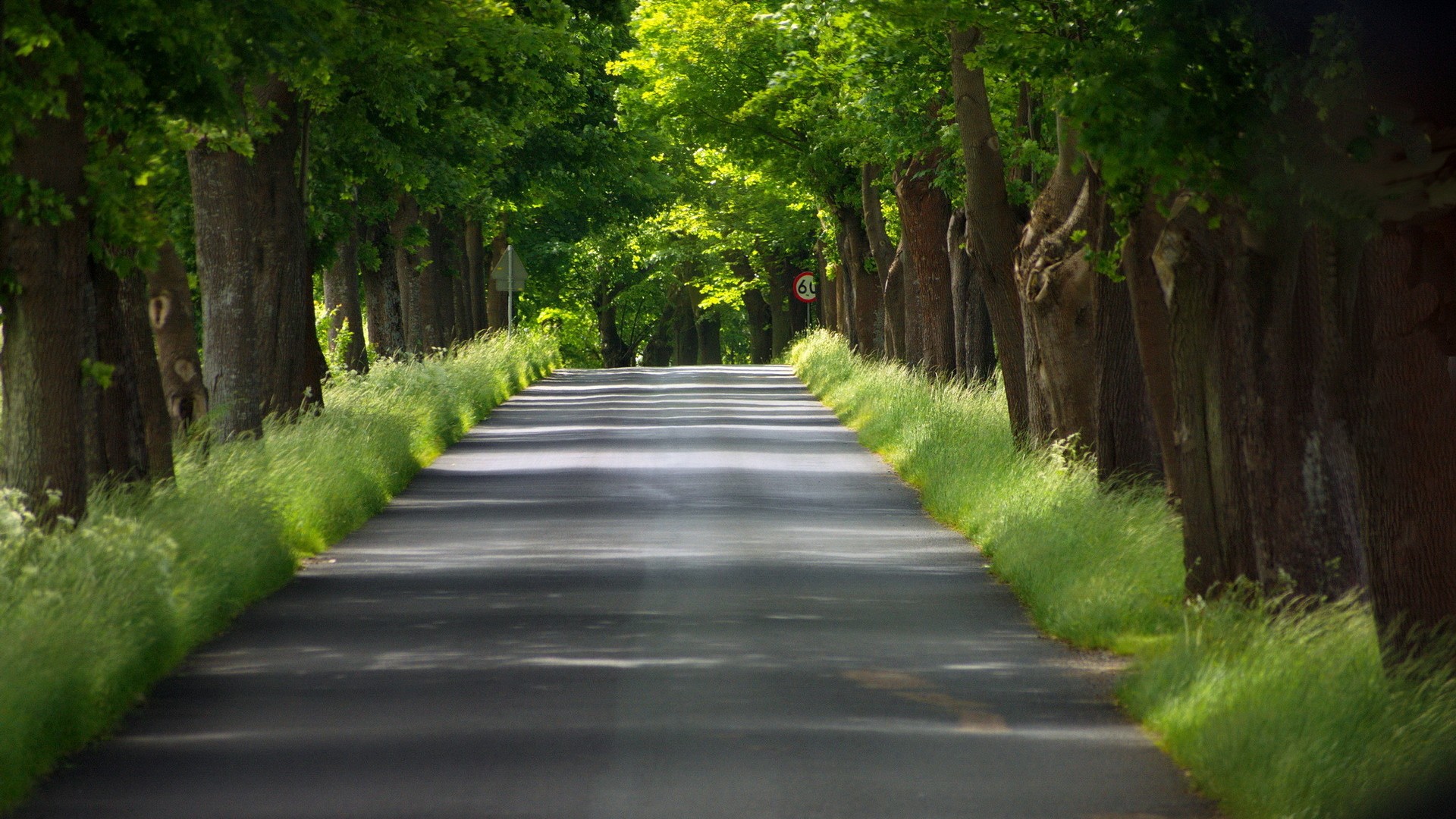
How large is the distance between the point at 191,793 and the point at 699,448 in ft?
71.0

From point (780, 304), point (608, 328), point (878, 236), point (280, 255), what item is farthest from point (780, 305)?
point (280, 255)

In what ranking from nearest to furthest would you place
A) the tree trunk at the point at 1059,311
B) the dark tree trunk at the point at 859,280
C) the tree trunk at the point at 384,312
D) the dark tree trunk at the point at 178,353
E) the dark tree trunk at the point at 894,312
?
the tree trunk at the point at 1059,311
the dark tree trunk at the point at 178,353
the tree trunk at the point at 384,312
the dark tree trunk at the point at 894,312
the dark tree trunk at the point at 859,280

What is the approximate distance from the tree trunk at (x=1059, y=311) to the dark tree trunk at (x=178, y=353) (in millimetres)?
7935

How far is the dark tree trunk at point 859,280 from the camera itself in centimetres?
4459

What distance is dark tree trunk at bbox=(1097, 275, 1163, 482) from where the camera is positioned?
16.8 meters

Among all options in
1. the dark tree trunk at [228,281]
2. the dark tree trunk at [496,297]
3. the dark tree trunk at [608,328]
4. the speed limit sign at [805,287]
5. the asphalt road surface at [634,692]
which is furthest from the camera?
the dark tree trunk at [608,328]

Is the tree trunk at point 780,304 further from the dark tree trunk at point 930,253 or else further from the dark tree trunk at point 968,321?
the dark tree trunk at point 968,321

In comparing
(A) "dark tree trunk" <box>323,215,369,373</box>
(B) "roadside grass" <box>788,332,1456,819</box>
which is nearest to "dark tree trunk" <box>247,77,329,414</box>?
(B) "roadside grass" <box>788,332,1456,819</box>

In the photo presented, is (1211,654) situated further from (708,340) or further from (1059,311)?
(708,340)

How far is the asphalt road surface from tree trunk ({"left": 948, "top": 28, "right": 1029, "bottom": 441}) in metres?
2.55

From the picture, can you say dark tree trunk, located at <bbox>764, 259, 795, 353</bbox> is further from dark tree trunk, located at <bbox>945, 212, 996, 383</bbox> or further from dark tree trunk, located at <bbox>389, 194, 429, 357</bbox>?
dark tree trunk, located at <bbox>945, 212, 996, 383</bbox>

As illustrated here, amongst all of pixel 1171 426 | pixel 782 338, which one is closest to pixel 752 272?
pixel 782 338

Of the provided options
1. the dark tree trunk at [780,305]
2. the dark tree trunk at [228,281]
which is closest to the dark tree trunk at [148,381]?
the dark tree trunk at [228,281]

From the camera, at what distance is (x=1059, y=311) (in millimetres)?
18828
